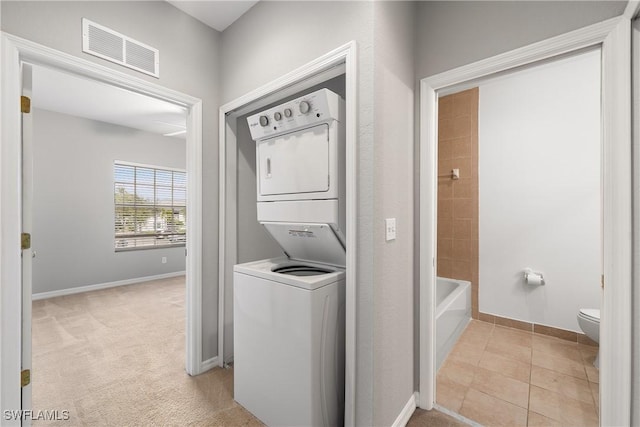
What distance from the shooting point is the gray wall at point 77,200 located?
408 centimetres

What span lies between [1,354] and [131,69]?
5.51 ft

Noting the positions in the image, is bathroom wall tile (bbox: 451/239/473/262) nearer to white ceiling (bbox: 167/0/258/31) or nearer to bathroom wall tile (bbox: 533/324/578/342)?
bathroom wall tile (bbox: 533/324/578/342)

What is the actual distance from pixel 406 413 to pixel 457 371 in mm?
716

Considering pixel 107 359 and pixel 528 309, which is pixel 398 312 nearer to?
pixel 528 309

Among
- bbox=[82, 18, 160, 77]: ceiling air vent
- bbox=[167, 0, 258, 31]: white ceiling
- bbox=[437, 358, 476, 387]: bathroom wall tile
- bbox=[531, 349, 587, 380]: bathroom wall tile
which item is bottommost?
bbox=[437, 358, 476, 387]: bathroom wall tile

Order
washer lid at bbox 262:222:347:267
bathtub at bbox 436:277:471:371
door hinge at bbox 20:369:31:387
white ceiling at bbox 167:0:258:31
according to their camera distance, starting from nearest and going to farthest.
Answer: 1. door hinge at bbox 20:369:31:387
2. washer lid at bbox 262:222:347:267
3. white ceiling at bbox 167:0:258:31
4. bathtub at bbox 436:277:471:371

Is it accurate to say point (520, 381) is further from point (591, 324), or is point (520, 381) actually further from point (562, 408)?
point (591, 324)

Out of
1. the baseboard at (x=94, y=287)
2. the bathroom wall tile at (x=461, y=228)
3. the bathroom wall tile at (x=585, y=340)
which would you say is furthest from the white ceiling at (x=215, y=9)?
the baseboard at (x=94, y=287)

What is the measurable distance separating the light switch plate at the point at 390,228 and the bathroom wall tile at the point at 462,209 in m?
2.09

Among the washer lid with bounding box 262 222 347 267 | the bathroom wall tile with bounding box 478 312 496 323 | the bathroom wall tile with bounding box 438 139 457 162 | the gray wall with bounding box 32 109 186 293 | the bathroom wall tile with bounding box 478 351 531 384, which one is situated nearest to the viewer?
the washer lid with bounding box 262 222 347 267

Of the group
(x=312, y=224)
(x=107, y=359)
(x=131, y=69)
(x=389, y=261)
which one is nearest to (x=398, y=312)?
(x=389, y=261)

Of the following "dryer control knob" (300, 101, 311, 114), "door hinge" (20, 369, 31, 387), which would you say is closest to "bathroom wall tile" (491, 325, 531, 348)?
"dryer control knob" (300, 101, 311, 114)

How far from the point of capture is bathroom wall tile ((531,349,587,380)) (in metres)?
→ 2.14

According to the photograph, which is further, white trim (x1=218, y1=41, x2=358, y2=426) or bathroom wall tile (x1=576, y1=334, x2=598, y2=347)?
bathroom wall tile (x1=576, y1=334, x2=598, y2=347)
